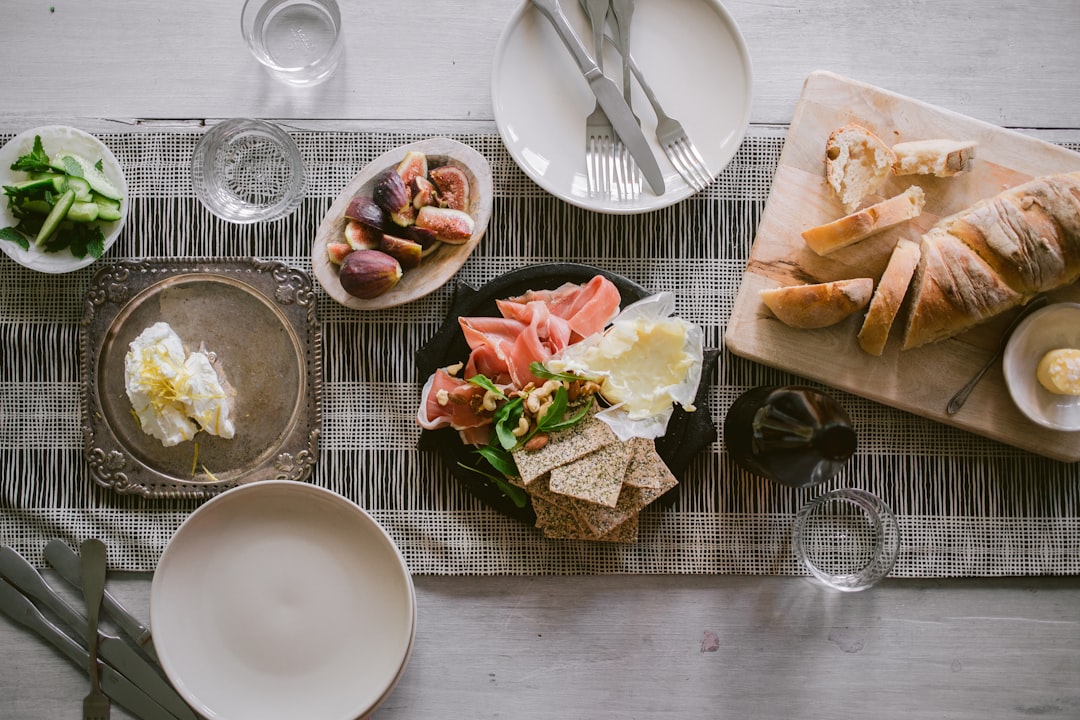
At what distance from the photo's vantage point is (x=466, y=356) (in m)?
1.57

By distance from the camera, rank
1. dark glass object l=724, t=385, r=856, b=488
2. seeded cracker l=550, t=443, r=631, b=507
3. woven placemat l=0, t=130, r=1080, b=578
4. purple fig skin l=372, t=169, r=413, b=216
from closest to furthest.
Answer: dark glass object l=724, t=385, r=856, b=488 → seeded cracker l=550, t=443, r=631, b=507 → purple fig skin l=372, t=169, r=413, b=216 → woven placemat l=0, t=130, r=1080, b=578

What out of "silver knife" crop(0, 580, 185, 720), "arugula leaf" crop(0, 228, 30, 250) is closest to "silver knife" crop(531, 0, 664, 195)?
"arugula leaf" crop(0, 228, 30, 250)

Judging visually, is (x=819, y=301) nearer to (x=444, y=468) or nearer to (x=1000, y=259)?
(x=1000, y=259)

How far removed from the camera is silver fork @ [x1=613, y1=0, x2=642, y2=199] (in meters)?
1.56

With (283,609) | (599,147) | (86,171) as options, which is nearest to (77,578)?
(283,609)

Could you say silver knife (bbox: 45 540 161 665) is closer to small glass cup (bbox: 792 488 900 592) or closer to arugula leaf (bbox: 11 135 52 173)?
arugula leaf (bbox: 11 135 52 173)

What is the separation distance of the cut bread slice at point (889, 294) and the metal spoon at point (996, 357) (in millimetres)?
203

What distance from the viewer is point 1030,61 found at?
66.0 inches

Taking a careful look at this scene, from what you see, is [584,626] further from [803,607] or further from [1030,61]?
Result: [1030,61]

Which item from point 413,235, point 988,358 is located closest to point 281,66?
point 413,235

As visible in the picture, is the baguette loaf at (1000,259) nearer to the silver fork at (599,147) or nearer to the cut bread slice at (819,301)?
the cut bread slice at (819,301)

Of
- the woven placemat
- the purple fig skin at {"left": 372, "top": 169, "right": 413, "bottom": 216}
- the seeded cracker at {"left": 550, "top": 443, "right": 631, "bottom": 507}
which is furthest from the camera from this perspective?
the woven placemat

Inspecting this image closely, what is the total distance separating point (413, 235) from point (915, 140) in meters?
1.09

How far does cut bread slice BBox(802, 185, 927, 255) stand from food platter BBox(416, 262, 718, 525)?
0.31 m
